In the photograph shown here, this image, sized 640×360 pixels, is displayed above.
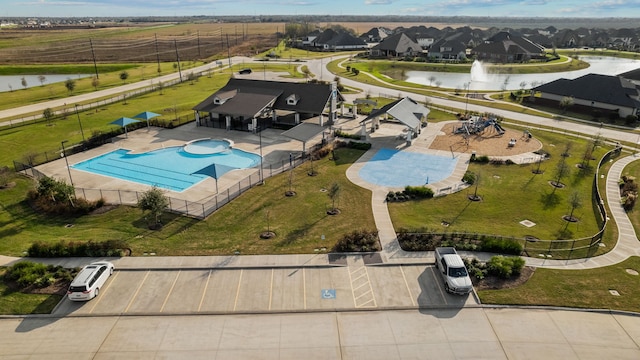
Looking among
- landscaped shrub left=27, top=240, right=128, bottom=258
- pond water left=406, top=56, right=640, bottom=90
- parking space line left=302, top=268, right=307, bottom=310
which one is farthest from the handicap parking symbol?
pond water left=406, top=56, right=640, bottom=90

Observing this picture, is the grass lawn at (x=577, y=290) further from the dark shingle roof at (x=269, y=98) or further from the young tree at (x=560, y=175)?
the dark shingle roof at (x=269, y=98)

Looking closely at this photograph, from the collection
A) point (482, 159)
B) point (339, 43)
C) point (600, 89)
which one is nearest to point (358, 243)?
point (482, 159)

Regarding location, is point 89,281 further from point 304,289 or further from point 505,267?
point 505,267

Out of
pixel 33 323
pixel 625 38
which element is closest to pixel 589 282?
pixel 33 323

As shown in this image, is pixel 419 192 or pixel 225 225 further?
pixel 419 192

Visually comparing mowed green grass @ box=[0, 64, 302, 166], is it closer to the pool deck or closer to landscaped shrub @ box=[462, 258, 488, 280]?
the pool deck

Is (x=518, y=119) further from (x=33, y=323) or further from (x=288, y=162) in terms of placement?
(x=33, y=323)
